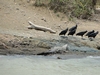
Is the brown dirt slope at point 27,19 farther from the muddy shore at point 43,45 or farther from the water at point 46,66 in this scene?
the water at point 46,66

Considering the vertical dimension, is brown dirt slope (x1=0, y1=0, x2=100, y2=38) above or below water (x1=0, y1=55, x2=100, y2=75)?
above

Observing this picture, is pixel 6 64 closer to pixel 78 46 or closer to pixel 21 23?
pixel 78 46

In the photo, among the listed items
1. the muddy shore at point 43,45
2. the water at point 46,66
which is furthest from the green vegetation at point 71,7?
the water at point 46,66

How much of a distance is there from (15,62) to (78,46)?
13.3ft

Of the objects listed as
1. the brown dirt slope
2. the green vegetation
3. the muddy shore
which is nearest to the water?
the muddy shore

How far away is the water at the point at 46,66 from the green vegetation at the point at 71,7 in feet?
23.8

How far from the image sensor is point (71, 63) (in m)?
10.2

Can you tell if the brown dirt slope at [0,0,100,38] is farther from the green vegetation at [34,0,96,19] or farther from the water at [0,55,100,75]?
the water at [0,55,100,75]

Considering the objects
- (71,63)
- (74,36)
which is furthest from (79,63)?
(74,36)

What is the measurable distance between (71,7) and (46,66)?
9.24 m

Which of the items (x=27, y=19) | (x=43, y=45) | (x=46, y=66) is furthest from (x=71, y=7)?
(x=46, y=66)

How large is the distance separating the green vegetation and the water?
23.8 ft

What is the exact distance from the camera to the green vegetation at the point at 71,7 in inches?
699

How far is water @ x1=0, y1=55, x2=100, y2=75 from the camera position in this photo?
8659 mm
